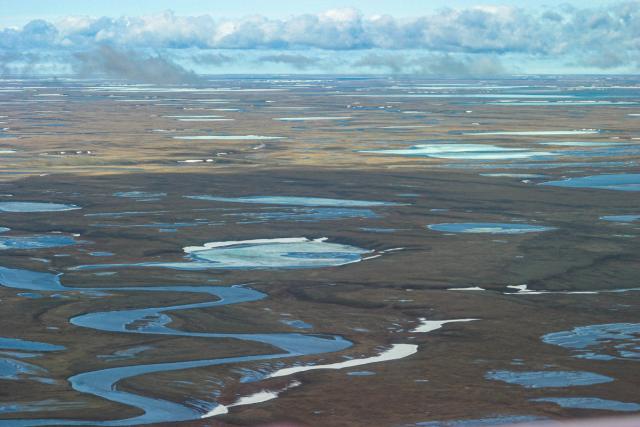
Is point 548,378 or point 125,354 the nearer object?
point 548,378

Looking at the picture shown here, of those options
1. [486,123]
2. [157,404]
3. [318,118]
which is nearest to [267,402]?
[157,404]

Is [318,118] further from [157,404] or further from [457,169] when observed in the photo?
[157,404]

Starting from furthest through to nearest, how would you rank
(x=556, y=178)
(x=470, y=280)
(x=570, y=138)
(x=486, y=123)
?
(x=486, y=123)
(x=570, y=138)
(x=556, y=178)
(x=470, y=280)

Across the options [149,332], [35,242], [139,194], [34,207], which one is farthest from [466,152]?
[149,332]

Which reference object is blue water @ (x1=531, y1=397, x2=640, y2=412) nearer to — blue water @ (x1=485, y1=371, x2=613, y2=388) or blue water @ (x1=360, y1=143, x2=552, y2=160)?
blue water @ (x1=485, y1=371, x2=613, y2=388)

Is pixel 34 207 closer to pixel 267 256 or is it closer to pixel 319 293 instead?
pixel 267 256

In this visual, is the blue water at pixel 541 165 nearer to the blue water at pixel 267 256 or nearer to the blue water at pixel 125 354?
the blue water at pixel 267 256
